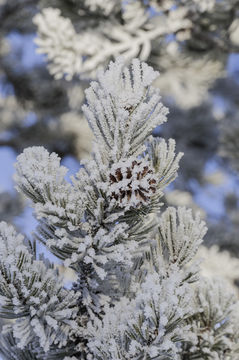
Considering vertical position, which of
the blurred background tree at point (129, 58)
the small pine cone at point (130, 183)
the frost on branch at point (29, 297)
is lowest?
the frost on branch at point (29, 297)

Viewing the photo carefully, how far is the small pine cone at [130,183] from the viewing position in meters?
0.50

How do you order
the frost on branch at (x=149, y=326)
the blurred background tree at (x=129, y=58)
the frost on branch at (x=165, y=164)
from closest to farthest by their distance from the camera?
the frost on branch at (x=149, y=326) < the frost on branch at (x=165, y=164) < the blurred background tree at (x=129, y=58)

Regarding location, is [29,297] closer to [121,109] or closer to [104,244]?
[104,244]

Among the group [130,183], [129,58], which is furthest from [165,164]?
[129,58]

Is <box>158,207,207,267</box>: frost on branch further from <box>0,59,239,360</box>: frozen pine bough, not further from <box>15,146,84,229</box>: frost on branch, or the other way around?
<box>15,146,84,229</box>: frost on branch

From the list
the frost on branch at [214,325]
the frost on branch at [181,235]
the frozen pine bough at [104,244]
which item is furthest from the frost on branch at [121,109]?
the frost on branch at [214,325]

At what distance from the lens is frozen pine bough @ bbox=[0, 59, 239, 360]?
18.6 inches

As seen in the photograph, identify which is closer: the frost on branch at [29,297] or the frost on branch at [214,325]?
the frost on branch at [29,297]

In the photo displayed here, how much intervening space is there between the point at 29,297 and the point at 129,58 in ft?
4.59

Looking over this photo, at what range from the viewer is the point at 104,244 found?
0.50 meters

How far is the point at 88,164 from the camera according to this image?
1.69ft

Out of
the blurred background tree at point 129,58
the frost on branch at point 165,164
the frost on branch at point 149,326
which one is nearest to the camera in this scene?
the frost on branch at point 149,326

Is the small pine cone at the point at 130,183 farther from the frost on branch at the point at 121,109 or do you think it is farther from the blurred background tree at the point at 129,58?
the blurred background tree at the point at 129,58

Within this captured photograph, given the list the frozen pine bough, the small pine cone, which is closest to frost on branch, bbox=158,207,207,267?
the frozen pine bough
